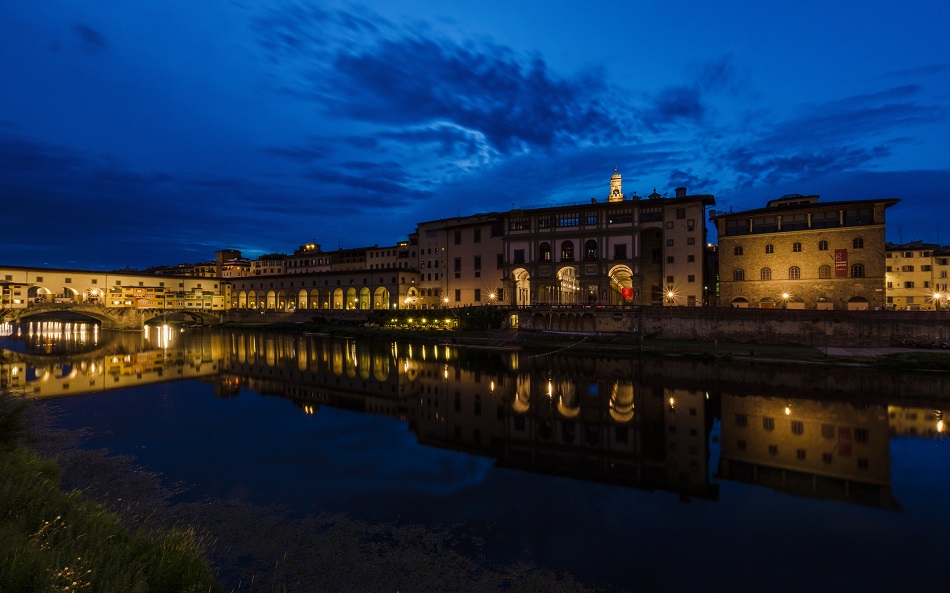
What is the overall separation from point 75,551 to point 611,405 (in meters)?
20.7

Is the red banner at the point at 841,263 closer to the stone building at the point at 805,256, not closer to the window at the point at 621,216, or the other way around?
the stone building at the point at 805,256

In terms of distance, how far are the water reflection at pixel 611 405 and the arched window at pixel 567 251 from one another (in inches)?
802

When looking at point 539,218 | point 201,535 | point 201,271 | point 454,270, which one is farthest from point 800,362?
point 201,271

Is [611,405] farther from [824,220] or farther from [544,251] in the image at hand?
[824,220]

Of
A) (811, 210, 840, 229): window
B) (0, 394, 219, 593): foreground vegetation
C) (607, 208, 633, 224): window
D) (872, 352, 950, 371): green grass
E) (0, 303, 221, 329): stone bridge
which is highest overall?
(607, 208, 633, 224): window

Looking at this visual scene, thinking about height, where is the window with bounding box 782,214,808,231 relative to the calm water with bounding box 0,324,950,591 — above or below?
above

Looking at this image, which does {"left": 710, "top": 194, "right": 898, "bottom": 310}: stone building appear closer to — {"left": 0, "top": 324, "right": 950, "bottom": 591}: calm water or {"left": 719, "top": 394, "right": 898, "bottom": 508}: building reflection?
{"left": 0, "top": 324, "right": 950, "bottom": 591}: calm water

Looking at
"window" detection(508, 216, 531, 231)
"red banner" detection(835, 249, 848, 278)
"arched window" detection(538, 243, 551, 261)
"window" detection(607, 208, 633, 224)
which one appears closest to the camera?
"red banner" detection(835, 249, 848, 278)

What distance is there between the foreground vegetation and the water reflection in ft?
32.8

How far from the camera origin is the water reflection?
1457 cm

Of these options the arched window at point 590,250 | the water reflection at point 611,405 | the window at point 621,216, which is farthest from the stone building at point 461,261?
the water reflection at point 611,405

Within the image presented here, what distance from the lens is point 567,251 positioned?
192 feet

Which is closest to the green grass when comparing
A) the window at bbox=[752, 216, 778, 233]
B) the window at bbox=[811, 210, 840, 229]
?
the window at bbox=[811, 210, 840, 229]

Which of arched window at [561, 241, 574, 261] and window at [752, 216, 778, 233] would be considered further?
arched window at [561, 241, 574, 261]
